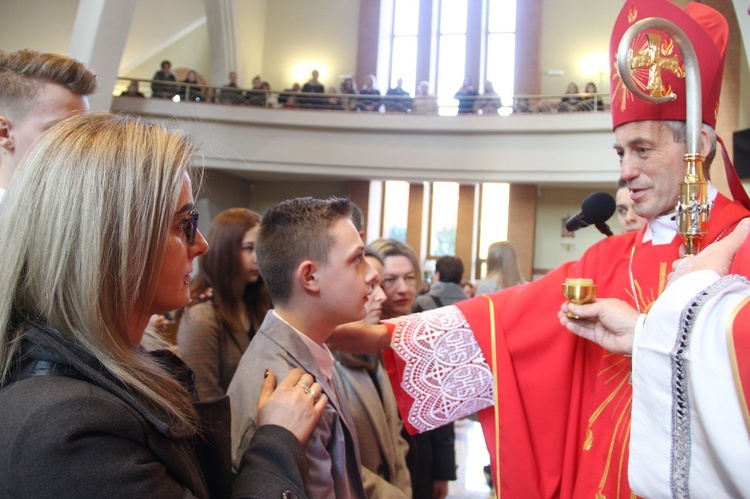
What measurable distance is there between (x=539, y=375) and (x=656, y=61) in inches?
35.6

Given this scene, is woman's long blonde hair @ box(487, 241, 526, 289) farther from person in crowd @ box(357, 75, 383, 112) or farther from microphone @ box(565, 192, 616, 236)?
person in crowd @ box(357, 75, 383, 112)

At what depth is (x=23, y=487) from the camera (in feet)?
2.47

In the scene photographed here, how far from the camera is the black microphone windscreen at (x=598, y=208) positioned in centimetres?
199

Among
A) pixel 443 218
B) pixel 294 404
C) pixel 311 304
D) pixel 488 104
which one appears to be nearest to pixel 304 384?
pixel 294 404

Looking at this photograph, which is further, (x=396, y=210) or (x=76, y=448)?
(x=396, y=210)

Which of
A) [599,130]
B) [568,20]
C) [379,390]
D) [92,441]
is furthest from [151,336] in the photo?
[568,20]

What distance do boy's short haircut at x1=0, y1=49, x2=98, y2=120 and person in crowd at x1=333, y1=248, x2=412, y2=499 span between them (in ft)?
3.43

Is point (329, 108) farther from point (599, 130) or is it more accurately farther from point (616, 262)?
point (616, 262)

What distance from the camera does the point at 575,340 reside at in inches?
67.7

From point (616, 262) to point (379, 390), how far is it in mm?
916

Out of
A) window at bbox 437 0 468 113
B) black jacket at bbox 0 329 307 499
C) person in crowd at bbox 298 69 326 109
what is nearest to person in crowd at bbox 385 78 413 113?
person in crowd at bbox 298 69 326 109

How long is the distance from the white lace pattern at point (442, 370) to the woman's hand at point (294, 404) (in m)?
0.58

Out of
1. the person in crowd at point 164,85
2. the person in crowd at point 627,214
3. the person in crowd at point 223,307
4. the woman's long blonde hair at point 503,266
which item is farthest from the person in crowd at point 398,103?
the person in crowd at point 223,307

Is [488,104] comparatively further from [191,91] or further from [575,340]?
[575,340]
